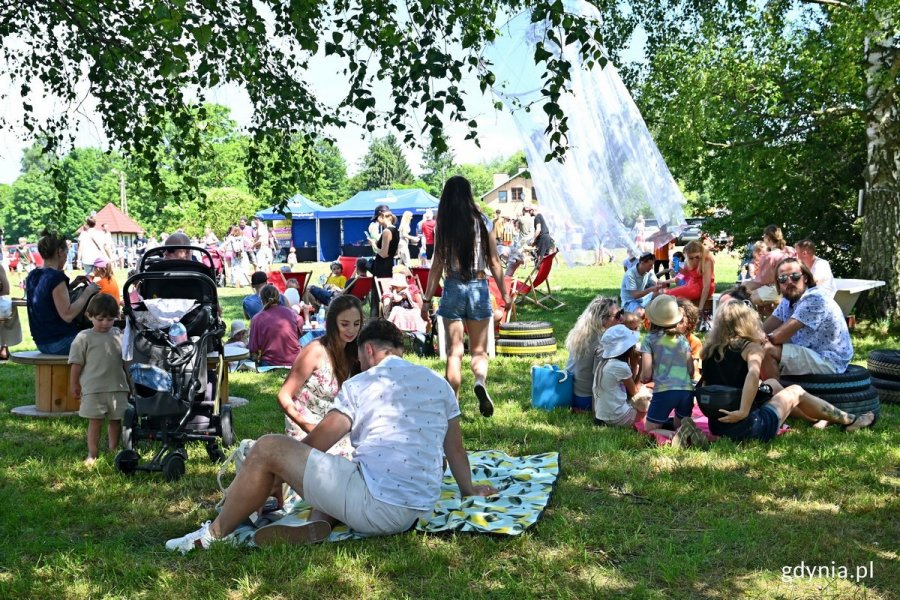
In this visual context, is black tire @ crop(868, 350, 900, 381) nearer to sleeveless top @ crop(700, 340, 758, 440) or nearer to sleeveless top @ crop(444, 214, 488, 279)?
sleeveless top @ crop(700, 340, 758, 440)

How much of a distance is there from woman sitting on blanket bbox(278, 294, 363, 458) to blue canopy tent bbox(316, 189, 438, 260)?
30.4 m

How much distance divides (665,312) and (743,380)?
75 centimetres

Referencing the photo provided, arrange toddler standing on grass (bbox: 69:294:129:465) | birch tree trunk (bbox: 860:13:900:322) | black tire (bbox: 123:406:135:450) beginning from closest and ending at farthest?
black tire (bbox: 123:406:135:450) < toddler standing on grass (bbox: 69:294:129:465) < birch tree trunk (bbox: 860:13:900:322)

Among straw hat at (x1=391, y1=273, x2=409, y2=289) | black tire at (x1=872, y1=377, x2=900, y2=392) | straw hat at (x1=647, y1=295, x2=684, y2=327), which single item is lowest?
black tire at (x1=872, y1=377, x2=900, y2=392)

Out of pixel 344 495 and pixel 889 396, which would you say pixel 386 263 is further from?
pixel 344 495

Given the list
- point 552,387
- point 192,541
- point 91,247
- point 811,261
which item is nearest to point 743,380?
point 552,387

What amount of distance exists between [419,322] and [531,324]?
5.50 ft

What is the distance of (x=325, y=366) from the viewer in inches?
206

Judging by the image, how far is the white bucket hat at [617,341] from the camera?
6.86 metres

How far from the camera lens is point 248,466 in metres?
4.14

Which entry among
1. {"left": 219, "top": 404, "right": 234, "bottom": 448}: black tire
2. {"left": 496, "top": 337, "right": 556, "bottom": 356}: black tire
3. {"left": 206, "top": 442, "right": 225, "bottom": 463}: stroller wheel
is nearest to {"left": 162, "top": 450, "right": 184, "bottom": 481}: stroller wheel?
{"left": 206, "top": 442, "right": 225, "bottom": 463}: stroller wheel

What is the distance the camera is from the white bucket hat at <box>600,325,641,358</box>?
22.5ft

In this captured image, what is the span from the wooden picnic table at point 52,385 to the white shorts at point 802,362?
461 centimetres

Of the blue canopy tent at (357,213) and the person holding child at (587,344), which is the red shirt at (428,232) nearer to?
the blue canopy tent at (357,213)
